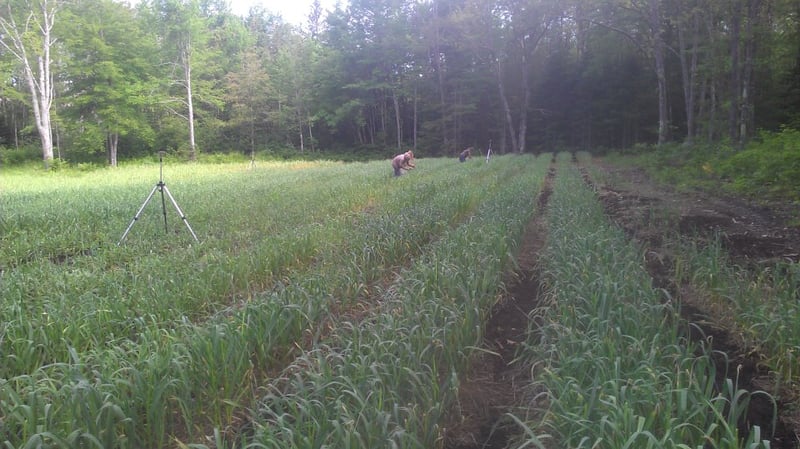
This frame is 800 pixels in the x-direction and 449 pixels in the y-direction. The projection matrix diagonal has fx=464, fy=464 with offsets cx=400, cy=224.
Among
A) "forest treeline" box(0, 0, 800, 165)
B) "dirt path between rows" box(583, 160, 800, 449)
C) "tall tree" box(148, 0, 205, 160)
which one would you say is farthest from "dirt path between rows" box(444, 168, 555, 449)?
"tall tree" box(148, 0, 205, 160)

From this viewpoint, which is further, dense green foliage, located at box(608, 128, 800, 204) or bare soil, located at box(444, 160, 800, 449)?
dense green foliage, located at box(608, 128, 800, 204)

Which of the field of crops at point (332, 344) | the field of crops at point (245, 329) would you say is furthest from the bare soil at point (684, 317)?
the field of crops at point (245, 329)

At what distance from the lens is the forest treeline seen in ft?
87.5

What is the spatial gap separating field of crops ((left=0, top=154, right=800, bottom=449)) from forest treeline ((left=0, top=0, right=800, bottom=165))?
21.8 meters

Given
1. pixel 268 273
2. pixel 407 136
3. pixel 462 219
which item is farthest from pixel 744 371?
pixel 407 136

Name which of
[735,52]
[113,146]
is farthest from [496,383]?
[113,146]

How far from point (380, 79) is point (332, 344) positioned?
42579 millimetres

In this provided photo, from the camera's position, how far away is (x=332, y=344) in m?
3.38

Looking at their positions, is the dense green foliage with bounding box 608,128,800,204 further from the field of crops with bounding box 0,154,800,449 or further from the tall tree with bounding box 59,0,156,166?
the tall tree with bounding box 59,0,156,166

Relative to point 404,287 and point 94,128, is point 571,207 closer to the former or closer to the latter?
point 404,287

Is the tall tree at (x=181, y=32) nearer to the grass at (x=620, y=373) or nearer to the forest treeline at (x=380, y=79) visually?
the forest treeline at (x=380, y=79)

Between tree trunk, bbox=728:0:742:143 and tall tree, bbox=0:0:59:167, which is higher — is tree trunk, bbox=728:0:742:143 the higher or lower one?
the lower one

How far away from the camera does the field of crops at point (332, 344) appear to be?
2.16m

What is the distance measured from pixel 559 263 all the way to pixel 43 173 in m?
30.1
